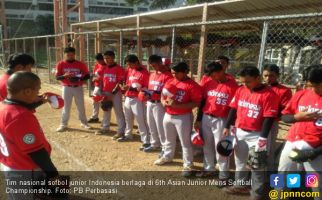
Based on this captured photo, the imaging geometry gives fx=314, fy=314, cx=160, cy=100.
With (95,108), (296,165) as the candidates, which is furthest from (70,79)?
(296,165)

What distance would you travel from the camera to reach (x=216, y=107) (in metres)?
4.91

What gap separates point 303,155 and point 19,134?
291cm

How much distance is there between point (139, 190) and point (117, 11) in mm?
62765

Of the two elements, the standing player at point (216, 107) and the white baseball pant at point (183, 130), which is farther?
the white baseball pant at point (183, 130)

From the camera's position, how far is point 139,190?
190 inches

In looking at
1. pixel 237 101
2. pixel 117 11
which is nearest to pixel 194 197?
pixel 237 101

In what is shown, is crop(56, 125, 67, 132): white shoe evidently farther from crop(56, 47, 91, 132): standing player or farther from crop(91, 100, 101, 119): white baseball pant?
crop(91, 100, 101, 119): white baseball pant

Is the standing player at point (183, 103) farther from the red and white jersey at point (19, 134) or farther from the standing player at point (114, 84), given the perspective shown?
the red and white jersey at point (19, 134)

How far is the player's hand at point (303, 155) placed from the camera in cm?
348

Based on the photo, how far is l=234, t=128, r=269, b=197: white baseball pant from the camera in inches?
169

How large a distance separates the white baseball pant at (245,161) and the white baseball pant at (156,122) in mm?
1787

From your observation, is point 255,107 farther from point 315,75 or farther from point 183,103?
point 183,103

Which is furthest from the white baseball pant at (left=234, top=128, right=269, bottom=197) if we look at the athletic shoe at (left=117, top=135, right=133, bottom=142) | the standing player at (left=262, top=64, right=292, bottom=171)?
the athletic shoe at (left=117, top=135, right=133, bottom=142)

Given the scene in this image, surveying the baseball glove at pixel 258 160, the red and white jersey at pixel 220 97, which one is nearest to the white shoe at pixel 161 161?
the red and white jersey at pixel 220 97
